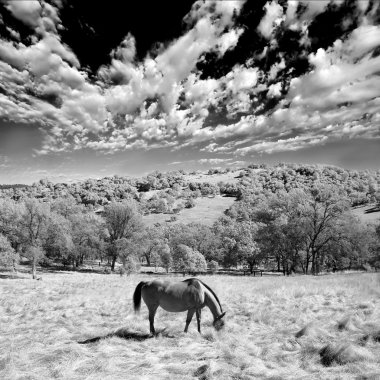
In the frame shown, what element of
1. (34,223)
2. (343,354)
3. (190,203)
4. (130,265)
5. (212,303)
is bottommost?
(130,265)

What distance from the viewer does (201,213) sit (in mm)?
159125

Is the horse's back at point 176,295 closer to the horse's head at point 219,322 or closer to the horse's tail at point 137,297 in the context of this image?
the horse's tail at point 137,297

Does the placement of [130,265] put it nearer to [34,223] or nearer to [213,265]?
[34,223]

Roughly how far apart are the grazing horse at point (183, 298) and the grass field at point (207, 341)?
63 cm

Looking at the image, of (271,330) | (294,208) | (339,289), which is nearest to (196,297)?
(271,330)

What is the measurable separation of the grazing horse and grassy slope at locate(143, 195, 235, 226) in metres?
122

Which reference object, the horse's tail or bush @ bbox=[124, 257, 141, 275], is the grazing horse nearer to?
the horse's tail

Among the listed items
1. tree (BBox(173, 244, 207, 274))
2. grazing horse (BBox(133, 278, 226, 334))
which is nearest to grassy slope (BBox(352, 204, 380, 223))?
tree (BBox(173, 244, 207, 274))

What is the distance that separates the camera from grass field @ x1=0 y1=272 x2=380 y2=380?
656cm

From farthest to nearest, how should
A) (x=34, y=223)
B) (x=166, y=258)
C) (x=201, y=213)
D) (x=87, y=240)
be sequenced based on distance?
(x=201, y=213) → (x=166, y=258) → (x=87, y=240) → (x=34, y=223)

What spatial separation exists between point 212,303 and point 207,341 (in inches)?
55.1

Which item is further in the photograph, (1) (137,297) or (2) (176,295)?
(1) (137,297)

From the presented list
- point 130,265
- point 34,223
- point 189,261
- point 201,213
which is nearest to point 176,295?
point 130,265

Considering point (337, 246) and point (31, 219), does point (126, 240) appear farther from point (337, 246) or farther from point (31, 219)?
point (337, 246)
